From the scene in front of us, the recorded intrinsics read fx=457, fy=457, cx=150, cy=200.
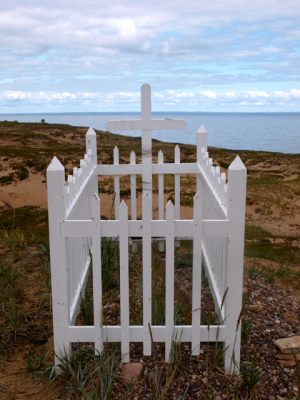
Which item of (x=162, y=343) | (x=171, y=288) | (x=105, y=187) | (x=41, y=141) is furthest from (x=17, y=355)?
(x=41, y=141)

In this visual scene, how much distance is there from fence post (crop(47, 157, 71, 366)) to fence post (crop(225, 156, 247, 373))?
1.22 m

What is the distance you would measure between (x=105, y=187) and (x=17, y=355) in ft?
32.0

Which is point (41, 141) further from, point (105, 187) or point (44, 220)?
point (44, 220)

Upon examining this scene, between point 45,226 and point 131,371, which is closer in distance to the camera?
point 131,371

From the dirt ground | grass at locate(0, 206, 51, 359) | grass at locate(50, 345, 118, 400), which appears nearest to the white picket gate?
grass at locate(50, 345, 118, 400)

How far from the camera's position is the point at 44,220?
32.6 feet

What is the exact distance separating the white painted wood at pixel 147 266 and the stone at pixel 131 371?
0.14 meters

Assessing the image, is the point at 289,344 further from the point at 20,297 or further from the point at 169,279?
the point at 20,297

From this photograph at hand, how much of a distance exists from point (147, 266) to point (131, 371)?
80cm

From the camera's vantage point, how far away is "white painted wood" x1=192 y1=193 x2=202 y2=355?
3.25 meters

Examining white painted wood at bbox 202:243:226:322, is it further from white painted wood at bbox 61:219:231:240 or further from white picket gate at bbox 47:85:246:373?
white painted wood at bbox 61:219:231:240


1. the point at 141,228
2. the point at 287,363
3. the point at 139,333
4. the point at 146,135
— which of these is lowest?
the point at 287,363

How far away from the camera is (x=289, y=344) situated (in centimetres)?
374

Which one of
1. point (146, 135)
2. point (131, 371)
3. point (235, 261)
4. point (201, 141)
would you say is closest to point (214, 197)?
point (235, 261)
